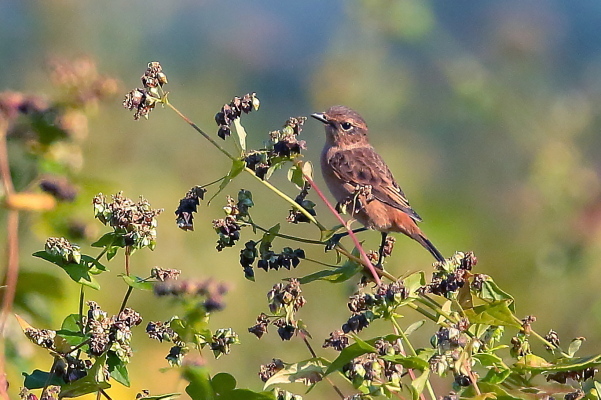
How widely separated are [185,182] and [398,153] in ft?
6.05

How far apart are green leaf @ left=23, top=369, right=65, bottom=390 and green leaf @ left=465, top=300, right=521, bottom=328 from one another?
720 mm

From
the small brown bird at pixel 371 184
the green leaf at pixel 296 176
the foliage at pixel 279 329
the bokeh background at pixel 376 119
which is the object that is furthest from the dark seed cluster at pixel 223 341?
the small brown bird at pixel 371 184

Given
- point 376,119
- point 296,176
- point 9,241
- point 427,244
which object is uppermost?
point 376,119

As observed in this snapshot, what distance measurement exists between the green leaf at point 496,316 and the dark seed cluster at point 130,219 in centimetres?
58

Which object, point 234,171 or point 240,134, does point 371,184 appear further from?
point 234,171

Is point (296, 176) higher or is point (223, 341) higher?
point (296, 176)

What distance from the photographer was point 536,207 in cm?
564

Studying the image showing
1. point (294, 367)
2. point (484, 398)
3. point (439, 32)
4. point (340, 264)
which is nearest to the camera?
point (484, 398)

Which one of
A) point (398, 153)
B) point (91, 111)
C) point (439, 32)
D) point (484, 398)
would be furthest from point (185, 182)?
point (484, 398)

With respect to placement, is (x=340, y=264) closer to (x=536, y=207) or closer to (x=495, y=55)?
(x=536, y=207)

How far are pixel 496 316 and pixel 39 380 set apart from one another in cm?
80

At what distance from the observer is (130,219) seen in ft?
4.96

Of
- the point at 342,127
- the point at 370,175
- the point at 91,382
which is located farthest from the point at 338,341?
the point at 342,127

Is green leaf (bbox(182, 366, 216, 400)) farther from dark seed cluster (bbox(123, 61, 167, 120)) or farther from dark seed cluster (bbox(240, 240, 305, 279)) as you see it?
dark seed cluster (bbox(123, 61, 167, 120))
